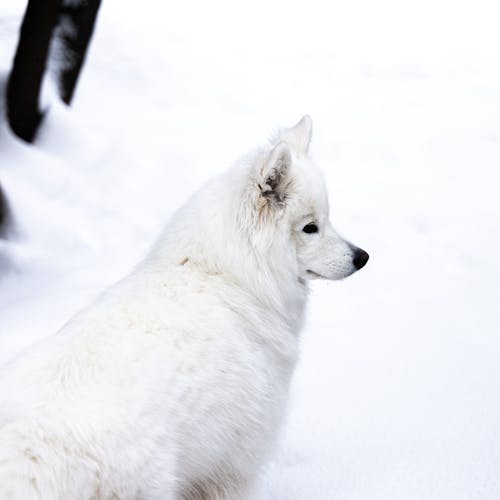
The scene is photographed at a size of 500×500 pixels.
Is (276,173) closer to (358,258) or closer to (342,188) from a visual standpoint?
(358,258)

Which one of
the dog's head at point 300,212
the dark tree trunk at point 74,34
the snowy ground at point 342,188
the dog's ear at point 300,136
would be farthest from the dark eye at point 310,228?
the dark tree trunk at point 74,34

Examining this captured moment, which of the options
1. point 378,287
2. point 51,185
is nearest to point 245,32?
point 51,185

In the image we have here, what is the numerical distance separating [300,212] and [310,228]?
4.4 inches

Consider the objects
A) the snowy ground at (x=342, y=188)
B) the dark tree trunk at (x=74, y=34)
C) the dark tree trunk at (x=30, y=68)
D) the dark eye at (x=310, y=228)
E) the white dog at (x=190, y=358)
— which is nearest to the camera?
the white dog at (x=190, y=358)

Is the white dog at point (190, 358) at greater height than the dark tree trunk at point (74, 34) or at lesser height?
lesser

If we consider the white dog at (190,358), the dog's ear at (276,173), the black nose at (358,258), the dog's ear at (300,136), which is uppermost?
the dog's ear at (300,136)

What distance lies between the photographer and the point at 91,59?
305 inches

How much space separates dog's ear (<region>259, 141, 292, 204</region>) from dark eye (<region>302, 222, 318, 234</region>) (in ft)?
0.59

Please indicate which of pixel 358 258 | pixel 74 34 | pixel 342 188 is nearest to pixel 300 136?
pixel 358 258

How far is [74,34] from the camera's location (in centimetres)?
582

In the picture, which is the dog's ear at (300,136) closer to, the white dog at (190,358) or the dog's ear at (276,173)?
the white dog at (190,358)

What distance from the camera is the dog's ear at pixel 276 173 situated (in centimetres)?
262

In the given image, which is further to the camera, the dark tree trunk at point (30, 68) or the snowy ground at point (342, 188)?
the dark tree trunk at point (30, 68)

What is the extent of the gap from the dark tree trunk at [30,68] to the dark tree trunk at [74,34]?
1.52ft
